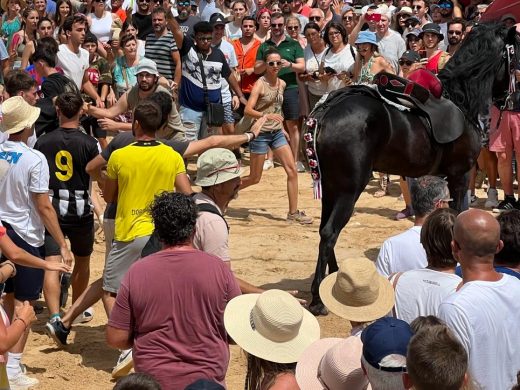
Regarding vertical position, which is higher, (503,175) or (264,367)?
(264,367)

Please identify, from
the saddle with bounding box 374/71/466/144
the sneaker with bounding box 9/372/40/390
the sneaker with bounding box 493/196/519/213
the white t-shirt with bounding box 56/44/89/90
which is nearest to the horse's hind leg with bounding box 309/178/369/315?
the saddle with bounding box 374/71/466/144

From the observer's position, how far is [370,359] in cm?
357

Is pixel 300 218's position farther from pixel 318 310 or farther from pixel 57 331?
pixel 57 331

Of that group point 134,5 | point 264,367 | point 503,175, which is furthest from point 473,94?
point 134,5

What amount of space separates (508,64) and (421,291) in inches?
208

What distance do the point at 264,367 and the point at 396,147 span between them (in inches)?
199

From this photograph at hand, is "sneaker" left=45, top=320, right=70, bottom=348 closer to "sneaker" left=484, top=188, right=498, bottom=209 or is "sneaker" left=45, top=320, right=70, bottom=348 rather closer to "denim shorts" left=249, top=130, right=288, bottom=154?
"denim shorts" left=249, top=130, right=288, bottom=154

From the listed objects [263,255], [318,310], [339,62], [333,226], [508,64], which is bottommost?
[263,255]

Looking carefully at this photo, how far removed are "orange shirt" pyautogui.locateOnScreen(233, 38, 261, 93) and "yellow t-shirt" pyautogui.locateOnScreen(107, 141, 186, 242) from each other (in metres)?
7.28

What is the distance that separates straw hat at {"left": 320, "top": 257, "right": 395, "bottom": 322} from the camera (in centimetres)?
439

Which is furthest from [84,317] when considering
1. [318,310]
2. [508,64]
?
[508,64]

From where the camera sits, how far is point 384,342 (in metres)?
3.59

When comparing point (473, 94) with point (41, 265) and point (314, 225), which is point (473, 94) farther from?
point (41, 265)

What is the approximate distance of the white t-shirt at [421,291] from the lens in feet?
15.5
